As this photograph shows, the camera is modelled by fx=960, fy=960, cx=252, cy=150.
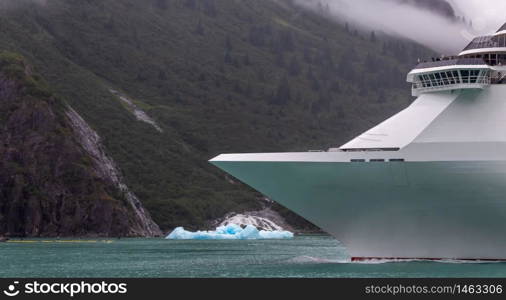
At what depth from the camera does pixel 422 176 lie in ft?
216

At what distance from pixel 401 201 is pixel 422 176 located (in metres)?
2.43

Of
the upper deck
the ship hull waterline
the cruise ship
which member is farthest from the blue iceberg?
the cruise ship

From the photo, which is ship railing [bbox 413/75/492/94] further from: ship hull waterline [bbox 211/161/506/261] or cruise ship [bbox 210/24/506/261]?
ship hull waterline [bbox 211/161/506/261]

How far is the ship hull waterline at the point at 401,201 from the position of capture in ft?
215

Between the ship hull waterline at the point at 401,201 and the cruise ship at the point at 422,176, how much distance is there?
0.07 metres

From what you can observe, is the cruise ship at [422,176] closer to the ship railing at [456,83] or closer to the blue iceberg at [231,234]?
the ship railing at [456,83]

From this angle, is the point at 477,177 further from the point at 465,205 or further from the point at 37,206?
the point at 37,206

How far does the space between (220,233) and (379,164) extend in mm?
127887

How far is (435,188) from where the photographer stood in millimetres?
65875

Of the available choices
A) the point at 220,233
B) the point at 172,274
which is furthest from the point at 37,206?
the point at 172,274

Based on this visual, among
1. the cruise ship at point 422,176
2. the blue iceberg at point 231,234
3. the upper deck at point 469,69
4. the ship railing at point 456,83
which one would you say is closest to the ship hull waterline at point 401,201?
the cruise ship at point 422,176

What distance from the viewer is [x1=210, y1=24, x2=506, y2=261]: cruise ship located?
65.8m

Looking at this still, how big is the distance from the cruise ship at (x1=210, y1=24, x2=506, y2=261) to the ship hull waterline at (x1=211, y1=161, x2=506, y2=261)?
7cm

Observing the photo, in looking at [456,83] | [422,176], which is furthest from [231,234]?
[422,176]
